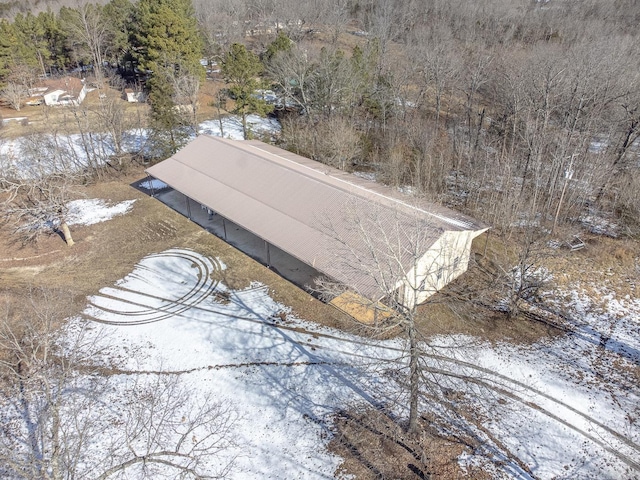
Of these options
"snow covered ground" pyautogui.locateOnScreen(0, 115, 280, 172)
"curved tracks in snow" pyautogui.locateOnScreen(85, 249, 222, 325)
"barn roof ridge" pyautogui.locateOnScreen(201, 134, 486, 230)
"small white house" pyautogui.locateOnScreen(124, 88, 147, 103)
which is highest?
"barn roof ridge" pyautogui.locateOnScreen(201, 134, 486, 230)

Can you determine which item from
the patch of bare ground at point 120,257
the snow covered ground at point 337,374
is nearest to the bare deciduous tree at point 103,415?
the snow covered ground at point 337,374

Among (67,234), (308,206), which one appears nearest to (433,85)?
(308,206)

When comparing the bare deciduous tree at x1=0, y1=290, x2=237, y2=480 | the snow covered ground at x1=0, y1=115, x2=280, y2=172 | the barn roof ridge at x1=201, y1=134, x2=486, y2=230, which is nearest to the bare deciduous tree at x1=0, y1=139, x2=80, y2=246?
the snow covered ground at x1=0, y1=115, x2=280, y2=172

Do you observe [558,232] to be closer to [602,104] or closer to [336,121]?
[602,104]

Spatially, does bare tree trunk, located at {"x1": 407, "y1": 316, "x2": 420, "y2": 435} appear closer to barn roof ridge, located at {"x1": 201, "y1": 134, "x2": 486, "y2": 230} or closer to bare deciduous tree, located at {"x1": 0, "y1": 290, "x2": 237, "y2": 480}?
bare deciduous tree, located at {"x1": 0, "y1": 290, "x2": 237, "y2": 480}

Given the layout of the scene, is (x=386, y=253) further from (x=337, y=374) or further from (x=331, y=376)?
(x=331, y=376)

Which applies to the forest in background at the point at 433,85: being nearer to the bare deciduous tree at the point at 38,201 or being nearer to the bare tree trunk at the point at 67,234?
the bare deciduous tree at the point at 38,201
